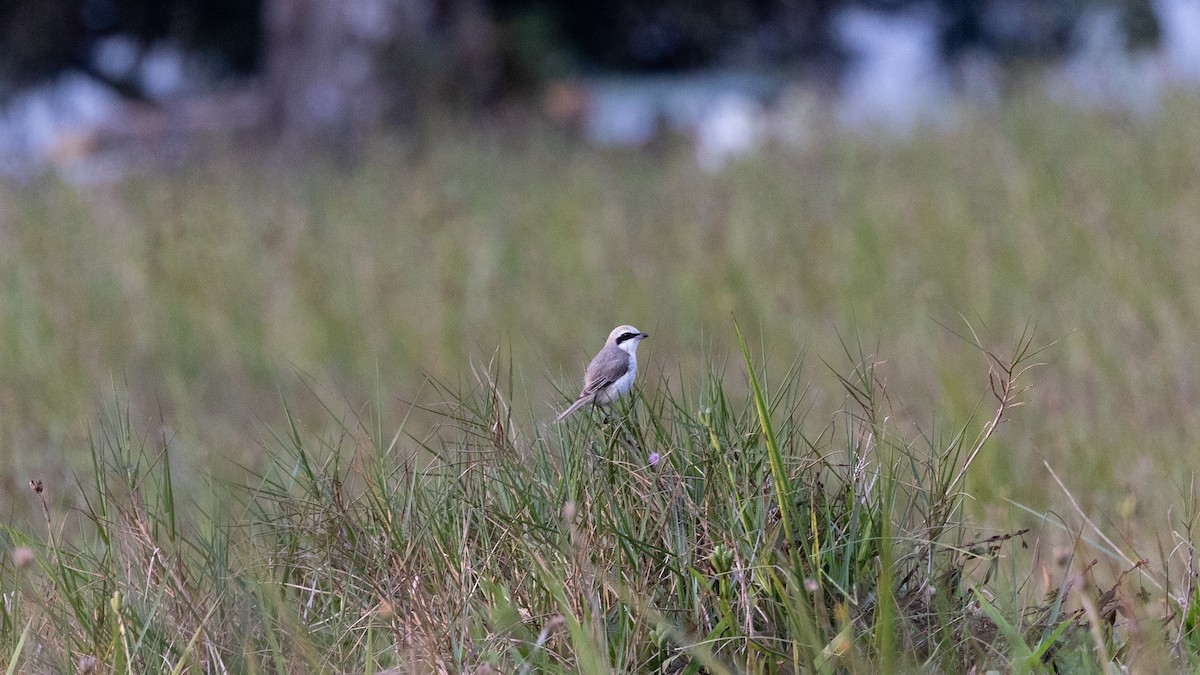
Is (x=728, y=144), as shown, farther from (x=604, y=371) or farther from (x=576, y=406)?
(x=576, y=406)

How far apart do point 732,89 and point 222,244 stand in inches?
861

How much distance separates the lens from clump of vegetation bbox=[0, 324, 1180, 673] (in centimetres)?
222

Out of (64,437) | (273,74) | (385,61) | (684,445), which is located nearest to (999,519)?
(684,445)

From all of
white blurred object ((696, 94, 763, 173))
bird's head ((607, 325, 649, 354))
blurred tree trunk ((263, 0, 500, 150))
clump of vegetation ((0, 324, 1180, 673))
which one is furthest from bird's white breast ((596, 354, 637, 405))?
blurred tree trunk ((263, 0, 500, 150))

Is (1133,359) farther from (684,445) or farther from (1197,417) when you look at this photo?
(684,445)

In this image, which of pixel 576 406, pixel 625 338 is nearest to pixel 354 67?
pixel 625 338

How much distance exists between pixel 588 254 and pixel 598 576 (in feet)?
18.3

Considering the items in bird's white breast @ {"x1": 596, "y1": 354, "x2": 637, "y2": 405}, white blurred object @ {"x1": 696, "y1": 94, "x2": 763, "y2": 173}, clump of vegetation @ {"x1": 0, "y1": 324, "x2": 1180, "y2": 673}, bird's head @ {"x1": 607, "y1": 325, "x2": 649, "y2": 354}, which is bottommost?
white blurred object @ {"x1": 696, "y1": 94, "x2": 763, "y2": 173}

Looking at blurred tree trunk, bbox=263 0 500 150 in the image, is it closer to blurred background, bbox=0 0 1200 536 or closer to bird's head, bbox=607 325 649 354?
blurred background, bbox=0 0 1200 536

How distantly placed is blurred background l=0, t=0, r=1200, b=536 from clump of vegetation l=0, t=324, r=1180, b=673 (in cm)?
27

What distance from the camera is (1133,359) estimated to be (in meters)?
5.13

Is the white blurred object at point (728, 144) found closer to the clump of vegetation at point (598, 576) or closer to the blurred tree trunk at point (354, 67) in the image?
the blurred tree trunk at point (354, 67)

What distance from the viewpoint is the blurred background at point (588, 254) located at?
497 cm

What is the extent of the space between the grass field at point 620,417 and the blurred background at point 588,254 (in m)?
0.04
